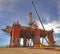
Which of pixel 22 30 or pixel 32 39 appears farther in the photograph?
pixel 32 39

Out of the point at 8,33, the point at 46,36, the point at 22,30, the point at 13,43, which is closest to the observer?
the point at 13,43

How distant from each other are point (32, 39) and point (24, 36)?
16.1ft

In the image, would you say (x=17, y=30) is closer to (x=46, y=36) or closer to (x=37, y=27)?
(x=37, y=27)

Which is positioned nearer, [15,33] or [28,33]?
[15,33]

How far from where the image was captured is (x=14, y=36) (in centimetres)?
7044

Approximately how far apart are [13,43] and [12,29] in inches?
344

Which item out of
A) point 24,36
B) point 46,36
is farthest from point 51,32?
point 24,36

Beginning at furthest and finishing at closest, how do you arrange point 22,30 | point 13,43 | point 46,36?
point 46,36, point 22,30, point 13,43

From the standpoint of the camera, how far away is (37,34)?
245ft

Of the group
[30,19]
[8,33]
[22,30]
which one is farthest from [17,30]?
[30,19]

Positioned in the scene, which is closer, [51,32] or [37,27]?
[37,27]

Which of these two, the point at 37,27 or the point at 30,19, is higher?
the point at 30,19

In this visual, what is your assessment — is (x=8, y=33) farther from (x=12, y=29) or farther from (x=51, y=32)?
(x=51, y=32)

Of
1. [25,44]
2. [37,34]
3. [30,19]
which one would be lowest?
[25,44]
